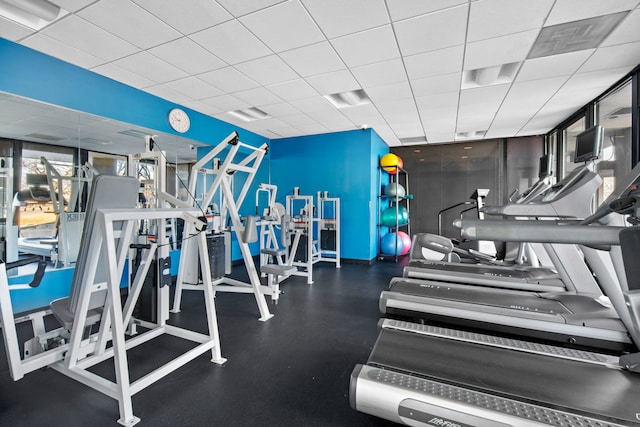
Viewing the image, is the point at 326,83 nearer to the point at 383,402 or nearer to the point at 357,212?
the point at 357,212

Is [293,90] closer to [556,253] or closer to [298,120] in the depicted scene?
[298,120]

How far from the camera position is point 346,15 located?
2275 millimetres

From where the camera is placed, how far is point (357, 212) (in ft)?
19.2

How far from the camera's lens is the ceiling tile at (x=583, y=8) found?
83.8 inches

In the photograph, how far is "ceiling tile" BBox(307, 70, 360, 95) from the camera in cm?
333

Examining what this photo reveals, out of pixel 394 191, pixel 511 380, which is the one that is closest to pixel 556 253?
pixel 511 380

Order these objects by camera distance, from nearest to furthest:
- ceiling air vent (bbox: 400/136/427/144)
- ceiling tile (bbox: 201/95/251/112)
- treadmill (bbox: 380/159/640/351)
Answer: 1. treadmill (bbox: 380/159/640/351)
2. ceiling tile (bbox: 201/95/251/112)
3. ceiling air vent (bbox: 400/136/427/144)

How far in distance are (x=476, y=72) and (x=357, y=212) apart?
3.13 metres

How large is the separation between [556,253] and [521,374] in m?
1.43

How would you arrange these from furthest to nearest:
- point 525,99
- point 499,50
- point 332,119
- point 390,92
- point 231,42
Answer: point 332,119, point 525,99, point 390,92, point 499,50, point 231,42

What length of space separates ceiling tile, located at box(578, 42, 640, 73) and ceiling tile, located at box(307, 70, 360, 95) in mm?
2427

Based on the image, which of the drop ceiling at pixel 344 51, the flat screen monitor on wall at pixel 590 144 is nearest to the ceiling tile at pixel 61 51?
the drop ceiling at pixel 344 51

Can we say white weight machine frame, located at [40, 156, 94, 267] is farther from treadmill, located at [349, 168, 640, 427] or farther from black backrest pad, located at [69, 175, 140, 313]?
treadmill, located at [349, 168, 640, 427]

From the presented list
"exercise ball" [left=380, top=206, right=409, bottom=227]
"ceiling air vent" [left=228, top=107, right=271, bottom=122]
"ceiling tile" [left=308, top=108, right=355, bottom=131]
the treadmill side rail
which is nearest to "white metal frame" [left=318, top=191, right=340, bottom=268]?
"exercise ball" [left=380, top=206, right=409, bottom=227]
